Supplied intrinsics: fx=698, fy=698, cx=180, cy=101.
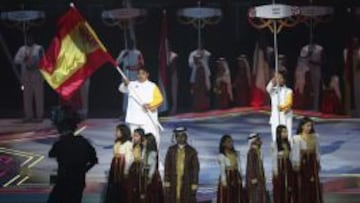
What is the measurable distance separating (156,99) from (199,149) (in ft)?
2.35

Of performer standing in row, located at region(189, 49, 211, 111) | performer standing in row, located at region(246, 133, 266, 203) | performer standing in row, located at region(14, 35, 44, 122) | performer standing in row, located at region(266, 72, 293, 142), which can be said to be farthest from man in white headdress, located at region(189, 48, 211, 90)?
performer standing in row, located at region(14, 35, 44, 122)

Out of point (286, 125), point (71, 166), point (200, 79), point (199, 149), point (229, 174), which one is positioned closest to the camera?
point (71, 166)

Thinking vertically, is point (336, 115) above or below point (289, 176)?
above

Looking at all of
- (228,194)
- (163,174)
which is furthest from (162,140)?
(228,194)

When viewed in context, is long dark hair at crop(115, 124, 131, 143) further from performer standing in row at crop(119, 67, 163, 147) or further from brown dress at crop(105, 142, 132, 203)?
performer standing in row at crop(119, 67, 163, 147)

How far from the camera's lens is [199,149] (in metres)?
7.46

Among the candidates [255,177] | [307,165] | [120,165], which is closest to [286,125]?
[307,165]

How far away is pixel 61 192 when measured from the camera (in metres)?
5.68

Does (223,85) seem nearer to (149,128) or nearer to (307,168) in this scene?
(149,128)

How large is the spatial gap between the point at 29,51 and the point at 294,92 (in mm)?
2927

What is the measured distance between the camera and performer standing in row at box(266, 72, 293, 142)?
731cm

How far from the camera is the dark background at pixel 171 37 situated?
24.9 ft

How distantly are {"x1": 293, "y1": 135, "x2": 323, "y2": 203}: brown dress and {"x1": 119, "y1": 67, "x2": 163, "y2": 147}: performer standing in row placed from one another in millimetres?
1455

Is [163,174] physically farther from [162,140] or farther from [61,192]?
[61,192]
